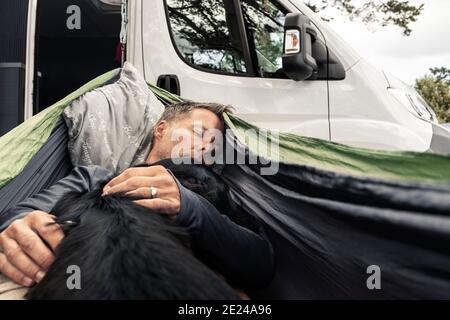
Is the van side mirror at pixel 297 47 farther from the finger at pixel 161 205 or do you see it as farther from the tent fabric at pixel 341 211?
the finger at pixel 161 205

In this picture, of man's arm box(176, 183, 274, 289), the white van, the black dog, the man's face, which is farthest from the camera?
the white van

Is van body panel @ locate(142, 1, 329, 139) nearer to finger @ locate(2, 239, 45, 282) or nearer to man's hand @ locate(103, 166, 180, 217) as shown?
man's hand @ locate(103, 166, 180, 217)

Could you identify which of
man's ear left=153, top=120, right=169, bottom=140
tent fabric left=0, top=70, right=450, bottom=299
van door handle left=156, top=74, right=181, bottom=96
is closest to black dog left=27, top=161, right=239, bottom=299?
tent fabric left=0, top=70, right=450, bottom=299

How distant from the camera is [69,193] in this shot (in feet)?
6.19

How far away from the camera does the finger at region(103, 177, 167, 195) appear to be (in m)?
1.65

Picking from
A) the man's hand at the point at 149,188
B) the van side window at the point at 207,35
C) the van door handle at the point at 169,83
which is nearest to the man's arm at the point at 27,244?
the man's hand at the point at 149,188

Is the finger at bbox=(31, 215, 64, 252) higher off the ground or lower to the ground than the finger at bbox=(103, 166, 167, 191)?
lower

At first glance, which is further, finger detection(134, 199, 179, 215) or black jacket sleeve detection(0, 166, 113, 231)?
black jacket sleeve detection(0, 166, 113, 231)

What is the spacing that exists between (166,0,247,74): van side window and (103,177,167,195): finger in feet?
5.99

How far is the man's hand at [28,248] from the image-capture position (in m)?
1.50

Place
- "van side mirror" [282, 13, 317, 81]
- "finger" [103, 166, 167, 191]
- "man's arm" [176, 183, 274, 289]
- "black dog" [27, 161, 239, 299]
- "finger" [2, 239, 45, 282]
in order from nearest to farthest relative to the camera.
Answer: "black dog" [27, 161, 239, 299]
"finger" [2, 239, 45, 282]
"man's arm" [176, 183, 274, 289]
"finger" [103, 166, 167, 191]
"van side mirror" [282, 13, 317, 81]

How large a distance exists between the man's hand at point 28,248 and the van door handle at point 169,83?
1.79 meters
